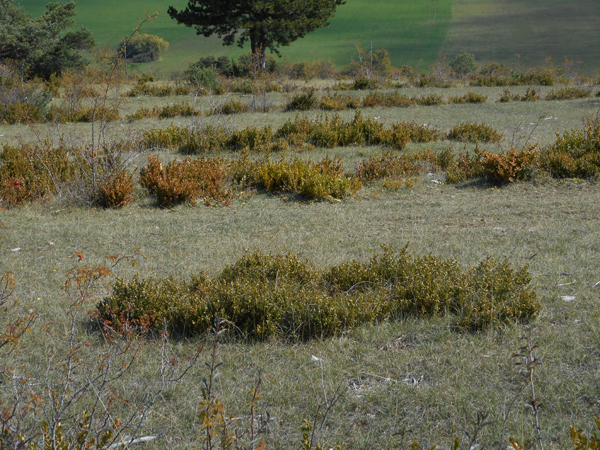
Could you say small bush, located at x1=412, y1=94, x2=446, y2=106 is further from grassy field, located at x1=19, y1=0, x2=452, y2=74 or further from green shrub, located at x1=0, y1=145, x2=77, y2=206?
grassy field, located at x1=19, y1=0, x2=452, y2=74

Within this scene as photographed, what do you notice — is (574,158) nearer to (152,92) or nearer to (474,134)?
(474,134)

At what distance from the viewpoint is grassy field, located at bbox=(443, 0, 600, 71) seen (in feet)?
193

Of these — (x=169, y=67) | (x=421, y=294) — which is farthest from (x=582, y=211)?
(x=169, y=67)

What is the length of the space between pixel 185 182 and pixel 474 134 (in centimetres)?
688

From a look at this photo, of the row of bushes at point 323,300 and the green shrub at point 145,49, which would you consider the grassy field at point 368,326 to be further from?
the green shrub at point 145,49

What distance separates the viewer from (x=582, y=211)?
266 inches

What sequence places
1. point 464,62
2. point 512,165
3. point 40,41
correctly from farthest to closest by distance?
point 464,62 → point 40,41 → point 512,165

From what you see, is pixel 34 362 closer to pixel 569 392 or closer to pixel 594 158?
pixel 569 392

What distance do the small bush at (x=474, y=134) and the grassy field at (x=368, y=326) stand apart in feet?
11.2

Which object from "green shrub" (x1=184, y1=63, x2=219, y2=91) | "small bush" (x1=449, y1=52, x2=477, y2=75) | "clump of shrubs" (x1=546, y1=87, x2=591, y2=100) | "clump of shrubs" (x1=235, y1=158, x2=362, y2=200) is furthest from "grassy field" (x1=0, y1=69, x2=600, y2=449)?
"small bush" (x1=449, y1=52, x2=477, y2=75)

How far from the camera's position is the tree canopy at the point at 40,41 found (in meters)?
24.2

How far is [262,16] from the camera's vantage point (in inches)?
1076

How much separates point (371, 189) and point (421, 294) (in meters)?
4.38

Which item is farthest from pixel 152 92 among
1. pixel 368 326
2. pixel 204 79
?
pixel 368 326
